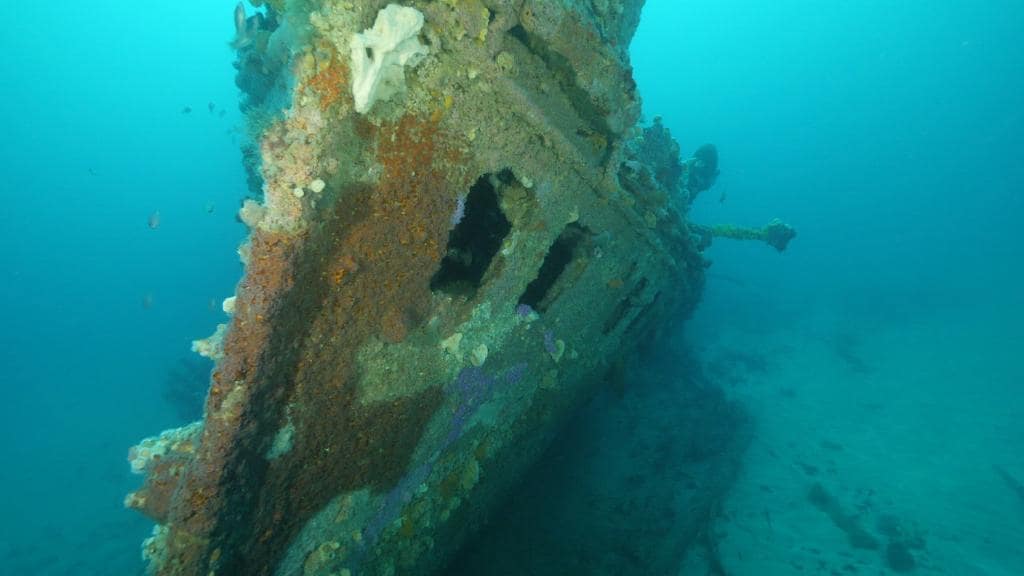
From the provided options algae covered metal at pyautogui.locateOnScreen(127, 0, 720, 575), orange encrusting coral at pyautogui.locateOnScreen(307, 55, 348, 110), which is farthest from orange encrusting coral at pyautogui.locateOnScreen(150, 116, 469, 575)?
orange encrusting coral at pyautogui.locateOnScreen(307, 55, 348, 110)

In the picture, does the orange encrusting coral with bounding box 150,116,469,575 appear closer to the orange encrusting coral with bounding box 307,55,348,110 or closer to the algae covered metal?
the algae covered metal

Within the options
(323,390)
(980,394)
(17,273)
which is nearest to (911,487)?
(980,394)

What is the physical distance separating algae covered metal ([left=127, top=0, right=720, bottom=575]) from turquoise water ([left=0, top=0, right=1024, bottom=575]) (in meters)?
2.67

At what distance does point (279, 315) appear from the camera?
2.14 metres

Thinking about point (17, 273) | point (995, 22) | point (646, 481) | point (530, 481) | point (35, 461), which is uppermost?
point (17, 273)

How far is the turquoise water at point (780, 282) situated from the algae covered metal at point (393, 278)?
267cm

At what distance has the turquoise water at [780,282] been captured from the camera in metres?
9.97

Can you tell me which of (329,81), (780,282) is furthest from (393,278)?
(780,282)

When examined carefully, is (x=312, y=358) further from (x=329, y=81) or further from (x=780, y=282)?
(x=780, y=282)

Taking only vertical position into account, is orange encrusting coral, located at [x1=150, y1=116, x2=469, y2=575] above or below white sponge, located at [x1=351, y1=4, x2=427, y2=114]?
below

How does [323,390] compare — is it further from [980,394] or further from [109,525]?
[980,394]

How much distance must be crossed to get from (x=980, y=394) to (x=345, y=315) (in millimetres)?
20924

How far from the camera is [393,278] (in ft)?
8.59

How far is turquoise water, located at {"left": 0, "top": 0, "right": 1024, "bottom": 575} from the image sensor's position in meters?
9.97
